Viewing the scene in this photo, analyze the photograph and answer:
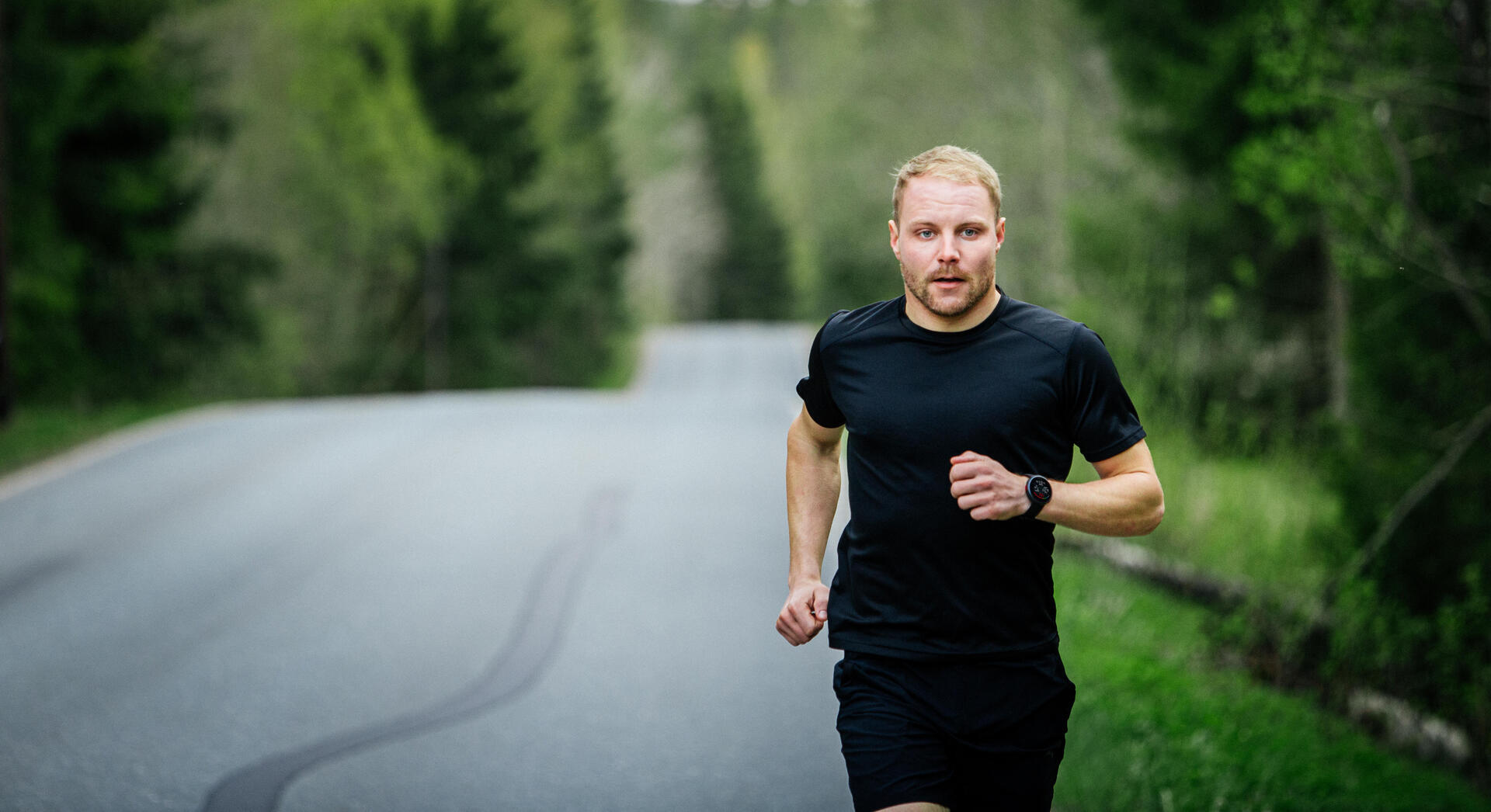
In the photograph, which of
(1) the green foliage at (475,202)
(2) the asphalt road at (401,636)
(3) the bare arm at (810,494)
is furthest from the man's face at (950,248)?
(1) the green foliage at (475,202)

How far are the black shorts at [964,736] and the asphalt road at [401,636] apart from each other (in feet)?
7.89

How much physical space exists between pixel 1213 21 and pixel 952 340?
1309 centimetres

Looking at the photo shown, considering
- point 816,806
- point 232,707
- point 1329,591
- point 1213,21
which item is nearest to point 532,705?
point 232,707

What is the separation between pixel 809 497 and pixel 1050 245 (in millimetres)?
24251

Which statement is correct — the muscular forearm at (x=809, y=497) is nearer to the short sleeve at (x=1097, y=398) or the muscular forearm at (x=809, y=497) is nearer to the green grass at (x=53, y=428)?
the short sleeve at (x=1097, y=398)

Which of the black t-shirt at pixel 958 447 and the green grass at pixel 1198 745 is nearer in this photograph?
the black t-shirt at pixel 958 447

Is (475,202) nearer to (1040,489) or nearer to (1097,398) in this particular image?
(1097,398)

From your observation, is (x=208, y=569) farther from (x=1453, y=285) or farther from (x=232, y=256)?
(x=232, y=256)

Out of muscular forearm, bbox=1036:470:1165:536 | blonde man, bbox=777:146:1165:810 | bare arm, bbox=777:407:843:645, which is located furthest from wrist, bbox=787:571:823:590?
muscular forearm, bbox=1036:470:1165:536

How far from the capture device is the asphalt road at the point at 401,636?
544 centimetres

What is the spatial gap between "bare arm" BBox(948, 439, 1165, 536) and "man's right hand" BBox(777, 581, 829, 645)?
50 centimetres

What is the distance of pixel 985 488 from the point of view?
2.60 m

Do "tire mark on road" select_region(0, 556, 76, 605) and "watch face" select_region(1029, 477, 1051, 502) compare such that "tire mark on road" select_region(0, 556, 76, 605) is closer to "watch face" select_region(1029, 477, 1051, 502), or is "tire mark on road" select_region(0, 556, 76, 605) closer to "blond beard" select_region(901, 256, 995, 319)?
"blond beard" select_region(901, 256, 995, 319)

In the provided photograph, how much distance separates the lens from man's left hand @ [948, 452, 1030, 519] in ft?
8.50
